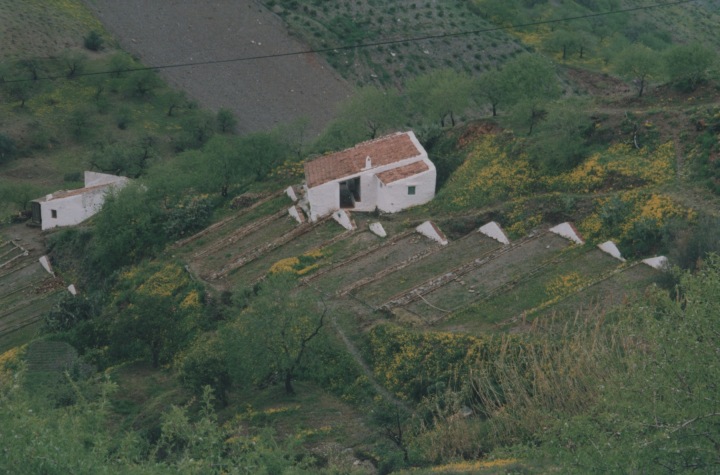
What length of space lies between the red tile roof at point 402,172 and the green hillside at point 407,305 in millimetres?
1667

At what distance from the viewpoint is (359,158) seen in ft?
150

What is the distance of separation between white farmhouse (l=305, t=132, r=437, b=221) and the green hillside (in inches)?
37.7

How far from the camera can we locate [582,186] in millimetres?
40625

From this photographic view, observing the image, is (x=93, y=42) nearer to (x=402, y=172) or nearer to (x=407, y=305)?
(x=402, y=172)

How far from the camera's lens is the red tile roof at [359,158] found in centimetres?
4494

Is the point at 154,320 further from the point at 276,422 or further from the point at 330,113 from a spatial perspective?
the point at 330,113

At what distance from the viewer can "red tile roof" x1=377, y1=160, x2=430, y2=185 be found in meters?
44.0

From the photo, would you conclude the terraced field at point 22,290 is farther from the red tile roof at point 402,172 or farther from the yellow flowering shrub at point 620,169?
the yellow flowering shrub at point 620,169

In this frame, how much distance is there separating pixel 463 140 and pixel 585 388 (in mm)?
23048

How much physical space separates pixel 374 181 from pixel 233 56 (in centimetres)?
4811

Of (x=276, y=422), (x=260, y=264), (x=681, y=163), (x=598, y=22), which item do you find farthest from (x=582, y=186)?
(x=598, y=22)

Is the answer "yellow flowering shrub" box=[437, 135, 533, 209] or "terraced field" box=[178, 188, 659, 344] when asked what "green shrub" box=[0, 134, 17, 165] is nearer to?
"terraced field" box=[178, 188, 659, 344]

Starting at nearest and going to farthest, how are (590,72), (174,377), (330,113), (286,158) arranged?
(174,377)
(286,158)
(330,113)
(590,72)

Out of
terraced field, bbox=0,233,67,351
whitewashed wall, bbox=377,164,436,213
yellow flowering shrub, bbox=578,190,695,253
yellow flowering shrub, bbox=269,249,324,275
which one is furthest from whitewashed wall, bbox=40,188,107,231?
yellow flowering shrub, bbox=578,190,695,253
